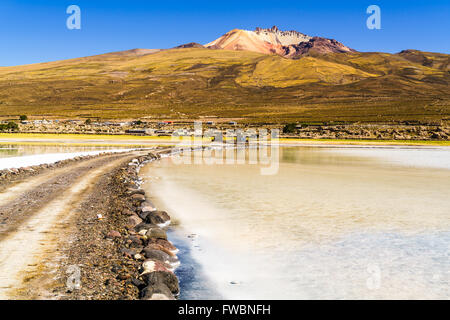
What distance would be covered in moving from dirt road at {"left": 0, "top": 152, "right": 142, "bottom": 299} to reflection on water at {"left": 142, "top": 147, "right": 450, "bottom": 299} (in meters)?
2.66

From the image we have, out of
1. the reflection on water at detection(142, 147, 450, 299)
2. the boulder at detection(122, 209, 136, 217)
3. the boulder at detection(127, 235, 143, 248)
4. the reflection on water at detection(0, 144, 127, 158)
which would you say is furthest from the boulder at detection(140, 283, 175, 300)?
the reflection on water at detection(0, 144, 127, 158)

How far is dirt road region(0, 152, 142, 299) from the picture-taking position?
262 inches

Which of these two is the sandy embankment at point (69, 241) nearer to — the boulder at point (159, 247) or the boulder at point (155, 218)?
the boulder at point (155, 218)

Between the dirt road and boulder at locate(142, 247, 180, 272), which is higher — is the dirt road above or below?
above

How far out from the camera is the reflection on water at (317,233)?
269 inches

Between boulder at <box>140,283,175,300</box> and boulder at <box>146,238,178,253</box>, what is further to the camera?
boulder at <box>146,238,178,253</box>

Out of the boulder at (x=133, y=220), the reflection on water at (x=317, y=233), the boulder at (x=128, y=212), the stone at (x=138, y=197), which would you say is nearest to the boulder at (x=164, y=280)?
the reflection on water at (x=317, y=233)

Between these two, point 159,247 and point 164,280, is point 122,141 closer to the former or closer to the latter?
point 159,247

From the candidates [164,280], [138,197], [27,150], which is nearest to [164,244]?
[164,280]

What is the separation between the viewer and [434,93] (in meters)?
167

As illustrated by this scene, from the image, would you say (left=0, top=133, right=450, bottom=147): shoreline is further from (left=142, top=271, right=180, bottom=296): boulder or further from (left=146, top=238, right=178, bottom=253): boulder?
(left=142, top=271, right=180, bottom=296): boulder
